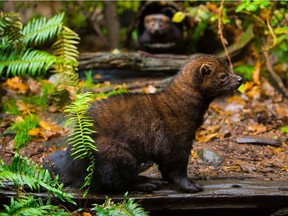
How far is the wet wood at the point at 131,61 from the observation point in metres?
9.65

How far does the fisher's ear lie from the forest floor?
4.79 feet

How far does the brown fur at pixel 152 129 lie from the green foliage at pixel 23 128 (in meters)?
1.52

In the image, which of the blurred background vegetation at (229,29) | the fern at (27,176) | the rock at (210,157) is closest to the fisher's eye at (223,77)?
the rock at (210,157)

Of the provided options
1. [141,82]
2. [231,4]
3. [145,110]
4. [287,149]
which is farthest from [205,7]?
[145,110]

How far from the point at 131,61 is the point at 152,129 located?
14.1ft

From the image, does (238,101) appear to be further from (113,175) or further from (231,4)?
(113,175)

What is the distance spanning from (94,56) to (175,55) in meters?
1.84

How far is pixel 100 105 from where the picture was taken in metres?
5.72

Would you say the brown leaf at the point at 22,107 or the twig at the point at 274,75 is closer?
the brown leaf at the point at 22,107

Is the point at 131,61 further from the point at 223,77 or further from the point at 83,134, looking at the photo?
the point at 83,134

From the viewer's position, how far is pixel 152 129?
564 cm

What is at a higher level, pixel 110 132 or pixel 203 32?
pixel 203 32

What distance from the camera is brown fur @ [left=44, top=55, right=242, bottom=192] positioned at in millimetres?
5367

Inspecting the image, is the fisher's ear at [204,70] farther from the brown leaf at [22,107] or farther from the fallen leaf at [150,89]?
the brown leaf at [22,107]
